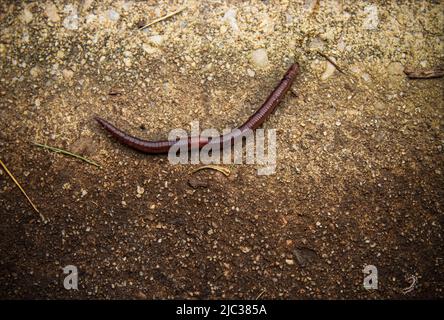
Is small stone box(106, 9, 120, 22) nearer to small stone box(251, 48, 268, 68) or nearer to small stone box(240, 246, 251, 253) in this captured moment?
small stone box(251, 48, 268, 68)

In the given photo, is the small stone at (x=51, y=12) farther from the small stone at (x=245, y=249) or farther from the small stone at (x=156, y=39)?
the small stone at (x=245, y=249)

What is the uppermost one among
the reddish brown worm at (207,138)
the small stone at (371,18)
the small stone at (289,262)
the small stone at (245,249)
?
the small stone at (371,18)

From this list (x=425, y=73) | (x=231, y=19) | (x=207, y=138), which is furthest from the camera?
(x=231, y=19)

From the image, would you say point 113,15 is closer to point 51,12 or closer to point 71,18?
point 71,18

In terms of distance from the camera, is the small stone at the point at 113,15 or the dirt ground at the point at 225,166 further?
the small stone at the point at 113,15

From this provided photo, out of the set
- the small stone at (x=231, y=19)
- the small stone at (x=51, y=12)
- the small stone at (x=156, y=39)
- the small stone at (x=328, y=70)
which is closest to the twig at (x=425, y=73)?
the small stone at (x=328, y=70)

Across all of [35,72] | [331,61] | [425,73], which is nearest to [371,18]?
[331,61]

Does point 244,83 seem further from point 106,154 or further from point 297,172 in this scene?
point 106,154
